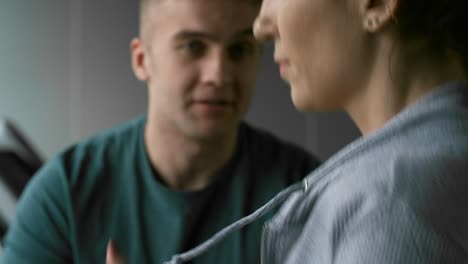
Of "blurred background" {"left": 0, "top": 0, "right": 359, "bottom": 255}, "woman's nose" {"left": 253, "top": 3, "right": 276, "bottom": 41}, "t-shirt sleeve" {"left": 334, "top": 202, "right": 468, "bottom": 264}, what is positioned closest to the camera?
"t-shirt sleeve" {"left": 334, "top": 202, "right": 468, "bottom": 264}

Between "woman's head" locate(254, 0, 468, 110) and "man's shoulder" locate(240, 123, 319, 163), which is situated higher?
"woman's head" locate(254, 0, 468, 110)

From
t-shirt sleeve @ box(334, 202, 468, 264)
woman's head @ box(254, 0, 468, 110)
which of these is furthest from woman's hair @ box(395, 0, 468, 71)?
t-shirt sleeve @ box(334, 202, 468, 264)

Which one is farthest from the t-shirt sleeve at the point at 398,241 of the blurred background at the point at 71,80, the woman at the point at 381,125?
the blurred background at the point at 71,80

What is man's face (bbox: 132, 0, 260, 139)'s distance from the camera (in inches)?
33.7

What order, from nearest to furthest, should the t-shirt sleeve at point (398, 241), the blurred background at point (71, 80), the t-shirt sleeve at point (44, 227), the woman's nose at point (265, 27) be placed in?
the t-shirt sleeve at point (398, 241) < the woman's nose at point (265, 27) < the t-shirt sleeve at point (44, 227) < the blurred background at point (71, 80)

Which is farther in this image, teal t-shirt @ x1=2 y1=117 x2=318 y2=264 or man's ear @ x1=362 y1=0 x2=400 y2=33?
teal t-shirt @ x1=2 y1=117 x2=318 y2=264

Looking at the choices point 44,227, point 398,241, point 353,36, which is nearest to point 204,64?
point 44,227

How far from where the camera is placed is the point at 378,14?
1.33ft

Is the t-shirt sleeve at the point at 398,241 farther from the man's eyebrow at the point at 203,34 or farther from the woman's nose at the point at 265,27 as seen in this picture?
the man's eyebrow at the point at 203,34

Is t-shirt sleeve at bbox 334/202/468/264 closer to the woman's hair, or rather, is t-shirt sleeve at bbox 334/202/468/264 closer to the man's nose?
the woman's hair

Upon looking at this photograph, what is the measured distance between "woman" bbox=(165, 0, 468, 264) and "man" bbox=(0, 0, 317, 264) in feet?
1.30

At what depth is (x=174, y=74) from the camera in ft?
2.92

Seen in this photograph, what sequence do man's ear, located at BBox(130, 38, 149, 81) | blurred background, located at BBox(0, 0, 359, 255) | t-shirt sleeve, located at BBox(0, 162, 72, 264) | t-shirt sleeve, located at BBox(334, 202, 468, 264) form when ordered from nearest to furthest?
t-shirt sleeve, located at BBox(334, 202, 468, 264)
t-shirt sleeve, located at BBox(0, 162, 72, 264)
man's ear, located at BBox(130, 38, 149, 81)
blurred background, located at BBox(0, 0, 359, 255)

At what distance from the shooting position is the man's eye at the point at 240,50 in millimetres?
871
